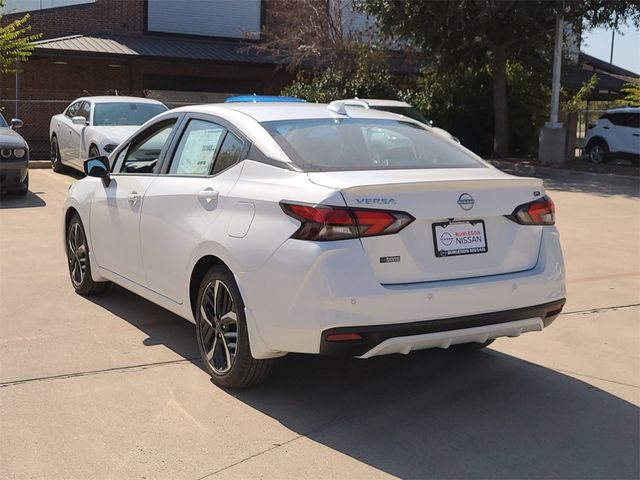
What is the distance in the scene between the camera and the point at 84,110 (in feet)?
50.8

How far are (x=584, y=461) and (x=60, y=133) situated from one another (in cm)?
1454

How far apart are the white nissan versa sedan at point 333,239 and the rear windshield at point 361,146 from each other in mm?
14

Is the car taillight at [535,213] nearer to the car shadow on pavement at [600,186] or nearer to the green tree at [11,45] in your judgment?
the car shadow on pavement at [600,186]

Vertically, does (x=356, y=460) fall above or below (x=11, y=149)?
below

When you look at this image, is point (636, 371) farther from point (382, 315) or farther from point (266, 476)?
point (266, 476)

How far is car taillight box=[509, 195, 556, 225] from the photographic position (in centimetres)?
445

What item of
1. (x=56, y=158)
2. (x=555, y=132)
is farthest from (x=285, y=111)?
(x=555, y=132)

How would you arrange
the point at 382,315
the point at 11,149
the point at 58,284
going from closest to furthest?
1. the point at 382,315
2. the point at 58,284
3. the point at 11,149

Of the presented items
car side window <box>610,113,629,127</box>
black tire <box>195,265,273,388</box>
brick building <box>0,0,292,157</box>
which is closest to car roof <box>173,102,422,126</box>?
black tire <box>195,265,273,388</box>

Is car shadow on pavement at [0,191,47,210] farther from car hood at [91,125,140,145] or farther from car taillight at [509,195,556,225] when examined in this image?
car taillight at [509,195,556,225]

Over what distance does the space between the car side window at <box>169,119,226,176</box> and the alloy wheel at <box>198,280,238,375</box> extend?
84 cm

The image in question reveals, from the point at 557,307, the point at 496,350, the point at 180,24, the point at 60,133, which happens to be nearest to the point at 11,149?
the point at 60,133

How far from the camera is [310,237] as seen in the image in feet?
13.1

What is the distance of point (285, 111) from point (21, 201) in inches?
350
